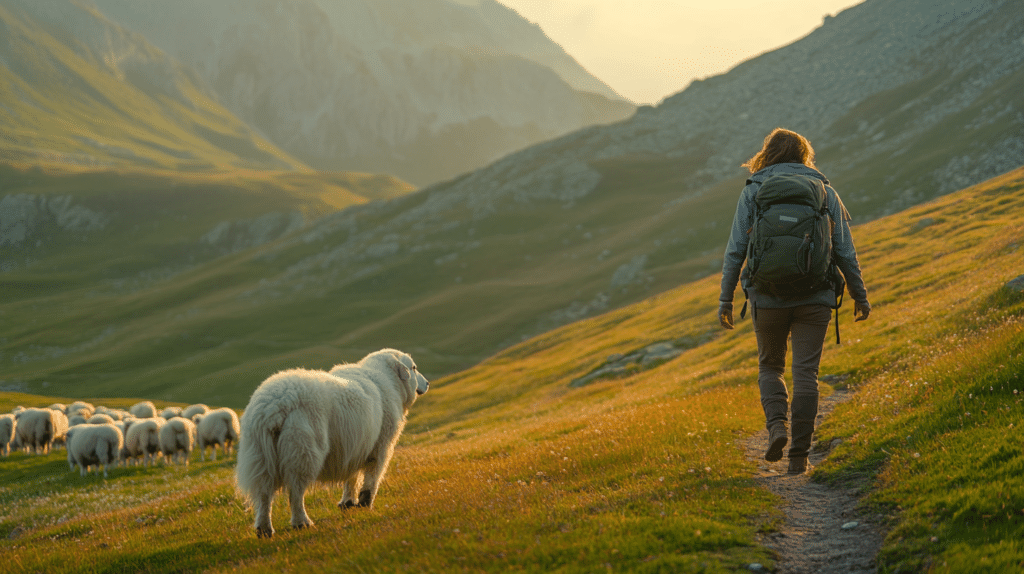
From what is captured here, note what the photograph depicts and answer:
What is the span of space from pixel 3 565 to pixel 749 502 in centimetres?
1037

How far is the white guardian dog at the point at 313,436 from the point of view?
9.05 meters

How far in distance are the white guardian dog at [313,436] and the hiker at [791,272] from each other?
5.88 meters

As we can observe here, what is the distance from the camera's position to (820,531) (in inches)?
290

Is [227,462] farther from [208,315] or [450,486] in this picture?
[208,315]

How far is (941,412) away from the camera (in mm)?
9078

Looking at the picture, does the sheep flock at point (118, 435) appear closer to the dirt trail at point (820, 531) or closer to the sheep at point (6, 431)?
the sheep at point (6, 431)

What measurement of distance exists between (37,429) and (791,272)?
1336 inches

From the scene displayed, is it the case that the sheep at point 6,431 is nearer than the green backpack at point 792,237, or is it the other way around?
the green backpack at point 792,237

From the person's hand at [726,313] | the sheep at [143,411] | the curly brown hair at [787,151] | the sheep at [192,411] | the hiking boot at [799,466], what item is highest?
the curly brown hair at [787,151]

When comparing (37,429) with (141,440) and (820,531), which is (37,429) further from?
(820,531)

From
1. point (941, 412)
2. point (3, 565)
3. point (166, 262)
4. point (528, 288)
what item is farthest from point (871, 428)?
point (166, 262)

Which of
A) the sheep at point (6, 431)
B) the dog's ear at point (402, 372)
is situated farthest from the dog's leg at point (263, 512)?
the sheep at point (6, 431)

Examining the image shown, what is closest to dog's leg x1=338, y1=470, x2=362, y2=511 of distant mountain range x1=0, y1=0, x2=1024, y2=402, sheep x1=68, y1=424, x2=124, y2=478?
sheep x1=68, y1=424, x2=124, y2=478

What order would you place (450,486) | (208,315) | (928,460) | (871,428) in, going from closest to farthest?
(928,460) < (871,428) < (450,486) < (208,315)
